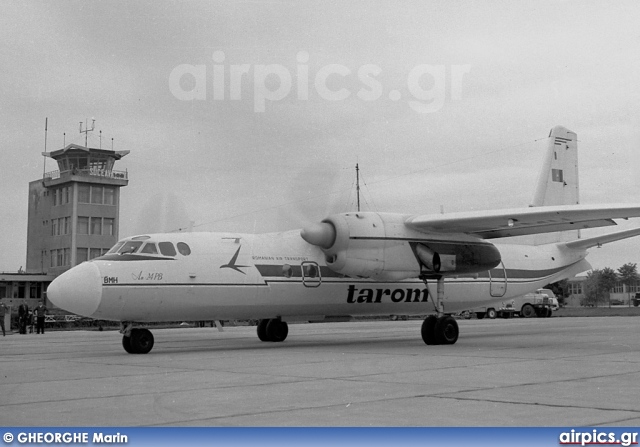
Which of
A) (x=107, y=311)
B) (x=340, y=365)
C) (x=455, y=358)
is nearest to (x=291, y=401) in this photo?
(x=340, y=365)

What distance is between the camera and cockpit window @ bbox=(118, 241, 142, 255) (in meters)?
17.4

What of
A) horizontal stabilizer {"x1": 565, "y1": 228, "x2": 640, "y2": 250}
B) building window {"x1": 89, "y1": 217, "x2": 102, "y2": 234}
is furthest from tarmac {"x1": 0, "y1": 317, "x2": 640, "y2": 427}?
building window {"x1": 89, "y1": 217, "x2": 102, "y2": 234}

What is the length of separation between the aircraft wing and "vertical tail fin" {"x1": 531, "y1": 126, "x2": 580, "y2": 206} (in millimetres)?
3291

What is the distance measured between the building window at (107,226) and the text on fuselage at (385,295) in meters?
64.2

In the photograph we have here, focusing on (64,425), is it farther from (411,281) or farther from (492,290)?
(492,290)

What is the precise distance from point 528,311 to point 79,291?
148 ft

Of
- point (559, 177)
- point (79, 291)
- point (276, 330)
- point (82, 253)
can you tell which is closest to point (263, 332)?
point (276, 330)

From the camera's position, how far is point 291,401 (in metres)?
8.78

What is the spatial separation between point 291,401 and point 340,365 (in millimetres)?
4723

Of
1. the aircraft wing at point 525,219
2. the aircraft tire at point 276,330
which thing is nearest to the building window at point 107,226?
the aircraft tire at point 276,330

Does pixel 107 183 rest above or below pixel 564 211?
above

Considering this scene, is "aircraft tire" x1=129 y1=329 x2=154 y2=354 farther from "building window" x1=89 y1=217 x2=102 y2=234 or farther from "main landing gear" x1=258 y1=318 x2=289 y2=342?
"building window" x1=89 y1=217 x2=102 y2=234

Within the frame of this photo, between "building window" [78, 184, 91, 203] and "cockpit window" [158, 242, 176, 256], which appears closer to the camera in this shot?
"cockpit window" [158, 242, 176, 256]

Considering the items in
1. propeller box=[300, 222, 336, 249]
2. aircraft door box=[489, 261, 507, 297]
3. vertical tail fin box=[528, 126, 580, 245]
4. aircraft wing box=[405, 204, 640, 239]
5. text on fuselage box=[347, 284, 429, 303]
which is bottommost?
text on fuselage box=[347, 284, 429, 303]
